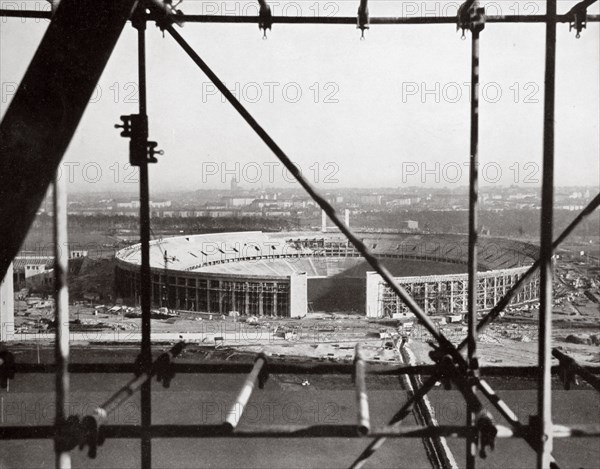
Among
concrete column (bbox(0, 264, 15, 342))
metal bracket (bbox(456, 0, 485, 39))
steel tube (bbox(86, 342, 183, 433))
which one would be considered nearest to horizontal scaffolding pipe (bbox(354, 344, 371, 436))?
steel tube (bbox(86, 342, 183, 433))

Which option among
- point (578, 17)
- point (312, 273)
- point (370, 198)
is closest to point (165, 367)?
point (578, 17)

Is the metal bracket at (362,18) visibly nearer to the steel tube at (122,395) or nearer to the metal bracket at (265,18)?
the metal bracket at (265,18)

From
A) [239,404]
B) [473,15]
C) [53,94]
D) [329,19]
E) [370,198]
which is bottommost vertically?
[239,404]

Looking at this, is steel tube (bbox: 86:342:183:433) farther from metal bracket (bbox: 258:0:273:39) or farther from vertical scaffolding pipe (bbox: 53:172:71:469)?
metal bracket (bbox: 258:0:273:39)

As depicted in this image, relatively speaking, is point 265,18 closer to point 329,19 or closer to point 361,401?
point 329,19

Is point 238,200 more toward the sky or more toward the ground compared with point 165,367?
more toward the sky
